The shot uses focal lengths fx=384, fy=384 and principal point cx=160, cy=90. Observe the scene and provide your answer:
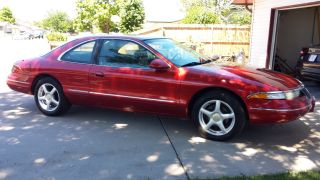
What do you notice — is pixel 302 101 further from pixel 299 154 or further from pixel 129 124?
pixel 129 124

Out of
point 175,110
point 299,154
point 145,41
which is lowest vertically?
point 299,154

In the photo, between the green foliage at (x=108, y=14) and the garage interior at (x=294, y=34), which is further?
the green foliage at (x=108, y=14)

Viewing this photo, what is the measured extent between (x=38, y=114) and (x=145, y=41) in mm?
2529

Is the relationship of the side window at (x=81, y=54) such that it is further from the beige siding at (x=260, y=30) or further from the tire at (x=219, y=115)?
the beige siding at (x=260, y=30)

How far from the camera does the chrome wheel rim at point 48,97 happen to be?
6863mm

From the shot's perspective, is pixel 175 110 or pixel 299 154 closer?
pixel 299 154

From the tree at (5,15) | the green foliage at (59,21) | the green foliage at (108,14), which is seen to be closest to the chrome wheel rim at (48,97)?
the green foliage at (108,14)

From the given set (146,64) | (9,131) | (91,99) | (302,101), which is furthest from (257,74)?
(9,131)

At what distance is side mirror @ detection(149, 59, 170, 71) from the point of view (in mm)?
5699

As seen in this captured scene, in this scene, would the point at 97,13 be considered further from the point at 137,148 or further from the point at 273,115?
the point at 273,115

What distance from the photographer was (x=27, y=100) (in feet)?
27.6

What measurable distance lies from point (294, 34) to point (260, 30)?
2.13 m

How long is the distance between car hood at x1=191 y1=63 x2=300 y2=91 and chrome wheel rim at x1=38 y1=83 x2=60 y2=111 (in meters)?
A: 2.66

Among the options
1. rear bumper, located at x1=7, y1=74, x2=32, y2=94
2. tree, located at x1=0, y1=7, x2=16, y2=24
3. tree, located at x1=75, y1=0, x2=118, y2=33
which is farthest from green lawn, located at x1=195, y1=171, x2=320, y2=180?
tree, located at x1=0, y1=7, x2=16, y2=24
